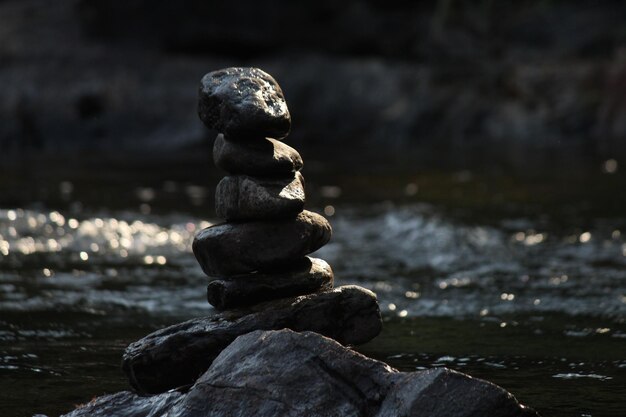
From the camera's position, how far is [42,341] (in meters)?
11.1

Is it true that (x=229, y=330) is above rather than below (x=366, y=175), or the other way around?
below

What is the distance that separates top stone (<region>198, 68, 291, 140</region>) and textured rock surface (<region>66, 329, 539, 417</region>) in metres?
1.65

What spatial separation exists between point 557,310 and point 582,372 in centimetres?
336

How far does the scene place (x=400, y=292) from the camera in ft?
45.5

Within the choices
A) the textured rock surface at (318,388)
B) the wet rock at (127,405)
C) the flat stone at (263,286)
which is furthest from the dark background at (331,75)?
the textured rock surface at (318,388)

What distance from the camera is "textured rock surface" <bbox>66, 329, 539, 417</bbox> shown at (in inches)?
253

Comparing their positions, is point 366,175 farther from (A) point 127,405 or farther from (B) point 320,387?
(B) point 320,387

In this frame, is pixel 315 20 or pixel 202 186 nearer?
pixel 202 186

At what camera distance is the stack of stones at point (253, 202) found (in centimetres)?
812

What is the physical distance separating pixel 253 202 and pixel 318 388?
1786 mm

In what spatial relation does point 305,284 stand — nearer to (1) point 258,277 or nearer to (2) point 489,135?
(1) point 258,277

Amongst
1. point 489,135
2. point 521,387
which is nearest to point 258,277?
point 521,387

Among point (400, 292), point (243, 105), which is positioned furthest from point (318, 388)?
point (400, 292)

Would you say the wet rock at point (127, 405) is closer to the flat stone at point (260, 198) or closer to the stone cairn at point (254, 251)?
the stone cairn at point (254, 251)
